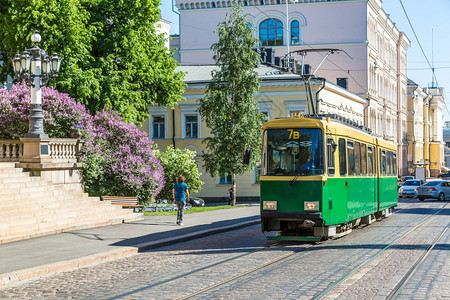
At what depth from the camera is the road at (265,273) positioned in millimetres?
10991

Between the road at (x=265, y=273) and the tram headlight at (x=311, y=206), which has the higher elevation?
the tram headlight at (x=311, y=206)

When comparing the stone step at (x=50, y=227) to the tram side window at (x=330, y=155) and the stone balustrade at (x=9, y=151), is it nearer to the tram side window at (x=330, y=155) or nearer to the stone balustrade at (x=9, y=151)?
the stone balustrade at (x=9, y=151)

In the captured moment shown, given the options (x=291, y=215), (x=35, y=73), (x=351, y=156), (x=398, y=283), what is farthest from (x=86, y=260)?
(x=35, y=73)

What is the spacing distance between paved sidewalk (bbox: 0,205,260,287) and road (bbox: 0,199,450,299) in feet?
0.88

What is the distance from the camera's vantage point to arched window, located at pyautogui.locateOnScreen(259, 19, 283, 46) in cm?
6900

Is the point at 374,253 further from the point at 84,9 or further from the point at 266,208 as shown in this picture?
the point at 84,9

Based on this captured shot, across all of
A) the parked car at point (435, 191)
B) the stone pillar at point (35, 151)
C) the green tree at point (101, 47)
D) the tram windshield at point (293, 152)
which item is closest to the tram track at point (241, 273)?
the tram windshield at point (293, 152)

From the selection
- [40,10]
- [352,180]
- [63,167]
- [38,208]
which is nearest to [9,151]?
[63,167]

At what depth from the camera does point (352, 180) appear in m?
19.8

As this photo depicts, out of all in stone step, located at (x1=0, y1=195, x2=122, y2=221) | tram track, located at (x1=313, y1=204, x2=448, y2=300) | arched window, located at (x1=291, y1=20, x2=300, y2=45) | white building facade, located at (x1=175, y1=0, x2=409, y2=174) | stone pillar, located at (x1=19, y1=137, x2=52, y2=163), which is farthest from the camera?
arched window, located at (x1=291, y1=20, x2=300, y2=45)

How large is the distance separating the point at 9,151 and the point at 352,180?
449 inches

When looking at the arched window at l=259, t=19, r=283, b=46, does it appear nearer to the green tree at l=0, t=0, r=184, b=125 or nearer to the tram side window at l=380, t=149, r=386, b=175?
the green tree at l=0, t=0, r=184, b=125

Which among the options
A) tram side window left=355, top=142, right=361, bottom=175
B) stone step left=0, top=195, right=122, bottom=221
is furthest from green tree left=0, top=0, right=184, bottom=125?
tram side window left=355, top=142, right=361, bottom=175

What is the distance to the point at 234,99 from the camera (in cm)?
3866
